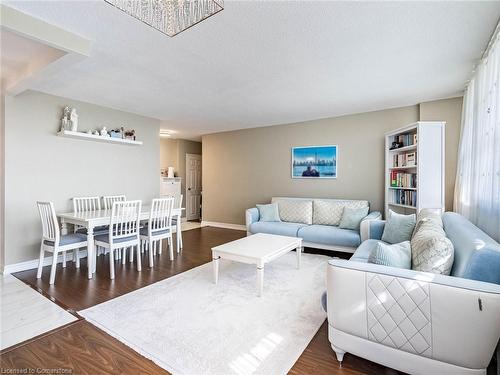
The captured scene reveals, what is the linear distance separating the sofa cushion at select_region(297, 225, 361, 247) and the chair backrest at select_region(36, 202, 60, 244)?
11.1ft

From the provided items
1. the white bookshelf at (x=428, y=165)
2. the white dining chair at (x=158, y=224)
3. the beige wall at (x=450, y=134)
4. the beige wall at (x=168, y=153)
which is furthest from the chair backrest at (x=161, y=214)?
the beige wall at (x=450, y=134)

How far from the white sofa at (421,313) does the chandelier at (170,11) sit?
192 cm

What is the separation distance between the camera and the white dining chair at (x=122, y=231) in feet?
10.7

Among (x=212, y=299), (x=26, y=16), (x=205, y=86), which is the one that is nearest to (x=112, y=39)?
(x=26, y=16)

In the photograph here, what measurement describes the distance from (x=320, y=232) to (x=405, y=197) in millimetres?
1475

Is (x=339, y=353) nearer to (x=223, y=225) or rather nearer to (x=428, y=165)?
(x=428, y=165)

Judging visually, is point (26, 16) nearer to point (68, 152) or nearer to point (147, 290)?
point (68, 152)

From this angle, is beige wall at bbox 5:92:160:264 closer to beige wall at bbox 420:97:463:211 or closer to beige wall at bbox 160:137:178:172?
beige wall at bbox 160:137:178:172

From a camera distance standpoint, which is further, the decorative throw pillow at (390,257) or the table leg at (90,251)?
the table leg at (90,251)

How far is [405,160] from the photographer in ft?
13.6

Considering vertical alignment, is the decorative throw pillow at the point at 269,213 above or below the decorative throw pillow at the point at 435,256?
below

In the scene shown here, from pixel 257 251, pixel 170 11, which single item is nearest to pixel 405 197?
pixel 257 251

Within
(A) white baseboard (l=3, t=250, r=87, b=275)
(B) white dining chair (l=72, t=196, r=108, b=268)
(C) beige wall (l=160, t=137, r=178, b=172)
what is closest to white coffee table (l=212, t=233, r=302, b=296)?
(B) white dining chair (l=72, t=196, r=108, b=268)

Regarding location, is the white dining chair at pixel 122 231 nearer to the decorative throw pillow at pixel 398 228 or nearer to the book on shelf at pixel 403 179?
the decorative throw pillow at pixel 398 228
